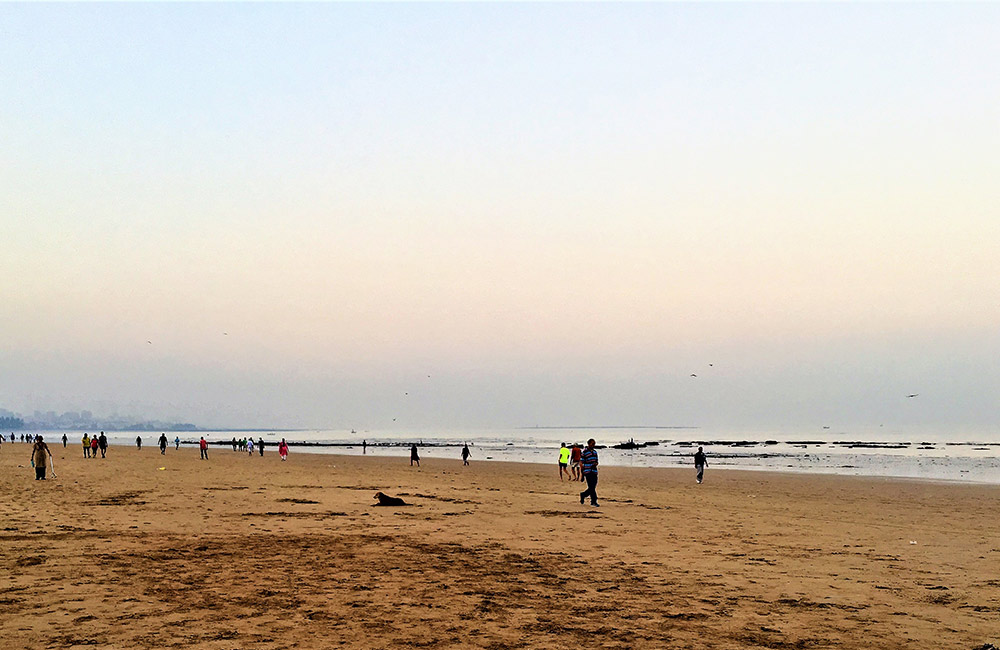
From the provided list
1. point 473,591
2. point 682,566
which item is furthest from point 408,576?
point 682,566

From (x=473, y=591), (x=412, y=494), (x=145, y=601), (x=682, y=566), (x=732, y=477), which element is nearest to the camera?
(x=145, y=601)

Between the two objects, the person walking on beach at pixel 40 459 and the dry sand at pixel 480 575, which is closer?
the dry sand at pixel 480 575

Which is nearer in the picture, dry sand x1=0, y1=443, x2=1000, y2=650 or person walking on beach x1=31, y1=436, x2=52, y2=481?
dry sand x1=0, y1=443, x2=1000, y2=650

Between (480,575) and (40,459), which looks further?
(40,459)

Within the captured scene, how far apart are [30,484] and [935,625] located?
3110cm

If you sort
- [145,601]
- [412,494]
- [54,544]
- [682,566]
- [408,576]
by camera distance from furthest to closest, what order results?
[412,494]
[54,544]
[682,566]
[408,576]
[145,601]

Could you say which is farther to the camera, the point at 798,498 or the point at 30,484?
the point at 798,498

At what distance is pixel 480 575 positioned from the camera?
1262cm

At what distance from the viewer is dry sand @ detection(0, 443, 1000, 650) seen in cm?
907

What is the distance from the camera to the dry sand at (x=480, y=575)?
9070 millimetres

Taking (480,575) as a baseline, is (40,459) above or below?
above

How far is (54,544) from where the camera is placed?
14820mm

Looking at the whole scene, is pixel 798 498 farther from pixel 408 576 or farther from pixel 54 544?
pixel 54 544

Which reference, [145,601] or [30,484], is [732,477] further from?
[145,601]
